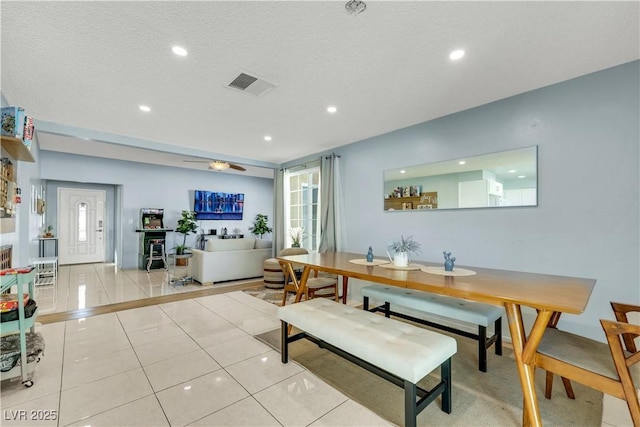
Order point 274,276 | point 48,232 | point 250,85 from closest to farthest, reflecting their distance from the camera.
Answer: point 250,85 < point 274,276 < point 48,232

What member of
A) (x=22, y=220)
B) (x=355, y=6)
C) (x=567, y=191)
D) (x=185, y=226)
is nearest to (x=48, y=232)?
(x=185, y=226)

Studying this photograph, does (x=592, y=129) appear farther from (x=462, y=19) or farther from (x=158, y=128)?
(x=158, y=128)

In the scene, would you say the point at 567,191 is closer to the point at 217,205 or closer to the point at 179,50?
the point at 179,50

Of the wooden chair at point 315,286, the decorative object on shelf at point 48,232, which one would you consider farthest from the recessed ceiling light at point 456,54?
the decorative object on shelf at point 48,232

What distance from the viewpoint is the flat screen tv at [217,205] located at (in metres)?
8.04

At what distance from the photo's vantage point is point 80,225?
290 inches

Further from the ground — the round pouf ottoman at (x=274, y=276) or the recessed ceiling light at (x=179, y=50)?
the recessed ceiling light at (x=179, y=50)

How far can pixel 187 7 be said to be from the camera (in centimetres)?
172

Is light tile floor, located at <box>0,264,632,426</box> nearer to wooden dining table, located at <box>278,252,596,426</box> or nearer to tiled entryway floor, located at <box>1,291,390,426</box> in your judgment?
tiled entryway floor, located at <box>1,291,390,426</box>

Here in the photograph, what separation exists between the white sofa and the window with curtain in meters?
0.72

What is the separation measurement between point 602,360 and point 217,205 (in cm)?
836

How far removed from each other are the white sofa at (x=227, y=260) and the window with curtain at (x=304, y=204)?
716mm

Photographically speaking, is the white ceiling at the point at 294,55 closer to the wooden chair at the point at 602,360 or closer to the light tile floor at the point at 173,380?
the wooden chair at the point at 602,360

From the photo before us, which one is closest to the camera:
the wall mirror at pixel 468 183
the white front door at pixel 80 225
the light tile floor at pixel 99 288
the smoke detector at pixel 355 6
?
the smoke detector at pixel 355 6
